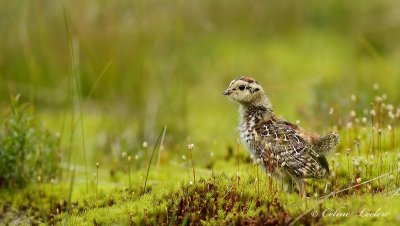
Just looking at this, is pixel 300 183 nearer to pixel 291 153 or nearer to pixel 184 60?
pixel 291 153

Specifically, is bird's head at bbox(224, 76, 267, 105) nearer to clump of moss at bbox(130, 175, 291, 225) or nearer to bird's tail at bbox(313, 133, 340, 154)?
bird's tail at bbox(313, 133, 340, 154)

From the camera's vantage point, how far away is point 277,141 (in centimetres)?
744

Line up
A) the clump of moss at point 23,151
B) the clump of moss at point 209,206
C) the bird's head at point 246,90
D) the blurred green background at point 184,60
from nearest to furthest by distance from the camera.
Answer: the clump of moss at point 209,206
the bird's head at point 246,90
the clump of moss at point 23,151
the blurred green background at point 184,60

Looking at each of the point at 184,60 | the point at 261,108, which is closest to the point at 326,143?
the point at 261,108

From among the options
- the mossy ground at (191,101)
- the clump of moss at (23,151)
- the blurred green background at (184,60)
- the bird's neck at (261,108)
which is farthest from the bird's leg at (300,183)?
the clump of moss at (23,151)

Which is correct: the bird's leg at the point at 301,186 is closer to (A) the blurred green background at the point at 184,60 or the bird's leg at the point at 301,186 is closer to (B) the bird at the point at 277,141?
(B) the bird at the point at 277,141

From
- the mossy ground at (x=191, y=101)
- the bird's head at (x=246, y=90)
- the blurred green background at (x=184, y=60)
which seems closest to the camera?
the mossy ground at (x=191, y=101)

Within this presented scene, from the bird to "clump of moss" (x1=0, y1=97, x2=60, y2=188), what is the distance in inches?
91.0

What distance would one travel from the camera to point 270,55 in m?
16.5

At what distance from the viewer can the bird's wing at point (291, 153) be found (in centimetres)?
715

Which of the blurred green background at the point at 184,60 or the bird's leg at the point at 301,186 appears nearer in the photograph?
the bird's leg at the point at 301,186

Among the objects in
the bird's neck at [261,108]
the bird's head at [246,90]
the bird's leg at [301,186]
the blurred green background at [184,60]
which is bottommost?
the bird's leg at [301,186]

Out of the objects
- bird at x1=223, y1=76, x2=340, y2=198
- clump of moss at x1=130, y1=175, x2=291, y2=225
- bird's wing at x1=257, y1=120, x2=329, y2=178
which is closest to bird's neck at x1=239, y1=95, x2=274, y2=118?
bird at x1=223, y1=76, x2=340, y2=198

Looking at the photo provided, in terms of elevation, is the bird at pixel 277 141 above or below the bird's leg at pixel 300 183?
above
